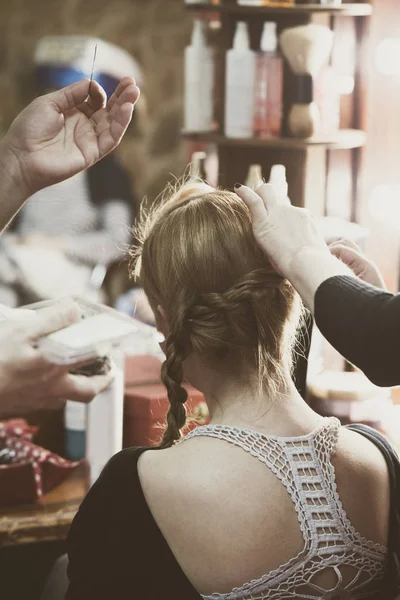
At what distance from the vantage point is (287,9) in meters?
2.24

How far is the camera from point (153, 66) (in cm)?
441

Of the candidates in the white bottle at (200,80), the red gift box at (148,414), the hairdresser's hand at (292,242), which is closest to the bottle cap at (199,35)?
the white bottle at (200,80)

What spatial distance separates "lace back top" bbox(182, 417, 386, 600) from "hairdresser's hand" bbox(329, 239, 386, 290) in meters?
0.33

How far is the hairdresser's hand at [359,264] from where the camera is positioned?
4.63 ft

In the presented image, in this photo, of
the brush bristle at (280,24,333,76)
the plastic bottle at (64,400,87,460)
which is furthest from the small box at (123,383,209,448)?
the brush bristle at (280,24,333,76)

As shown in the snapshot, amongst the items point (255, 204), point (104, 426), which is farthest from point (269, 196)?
point (104, 426)

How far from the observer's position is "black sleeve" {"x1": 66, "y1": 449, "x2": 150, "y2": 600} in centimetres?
121

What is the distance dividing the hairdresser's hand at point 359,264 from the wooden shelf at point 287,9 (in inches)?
42.2

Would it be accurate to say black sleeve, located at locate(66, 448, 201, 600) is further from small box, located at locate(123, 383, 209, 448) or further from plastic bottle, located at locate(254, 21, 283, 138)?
plastic bottle, located at locate(254, 21, 283, 138)

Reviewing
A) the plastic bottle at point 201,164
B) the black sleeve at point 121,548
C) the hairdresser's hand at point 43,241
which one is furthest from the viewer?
the hairdresser's hand at point 43,241

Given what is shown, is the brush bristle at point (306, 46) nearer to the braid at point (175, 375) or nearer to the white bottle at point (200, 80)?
the white bottle at point (200, 80)

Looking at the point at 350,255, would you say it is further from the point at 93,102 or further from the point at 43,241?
the point at 43,241

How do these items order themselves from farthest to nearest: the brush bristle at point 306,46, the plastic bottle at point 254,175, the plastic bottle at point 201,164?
the plastic bottle at point 201,164, the plastic bottle at point 254,175, the brush bristle at point 306,46

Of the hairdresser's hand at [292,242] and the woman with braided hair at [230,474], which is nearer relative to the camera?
the hairdresser's hand at [292,242]
